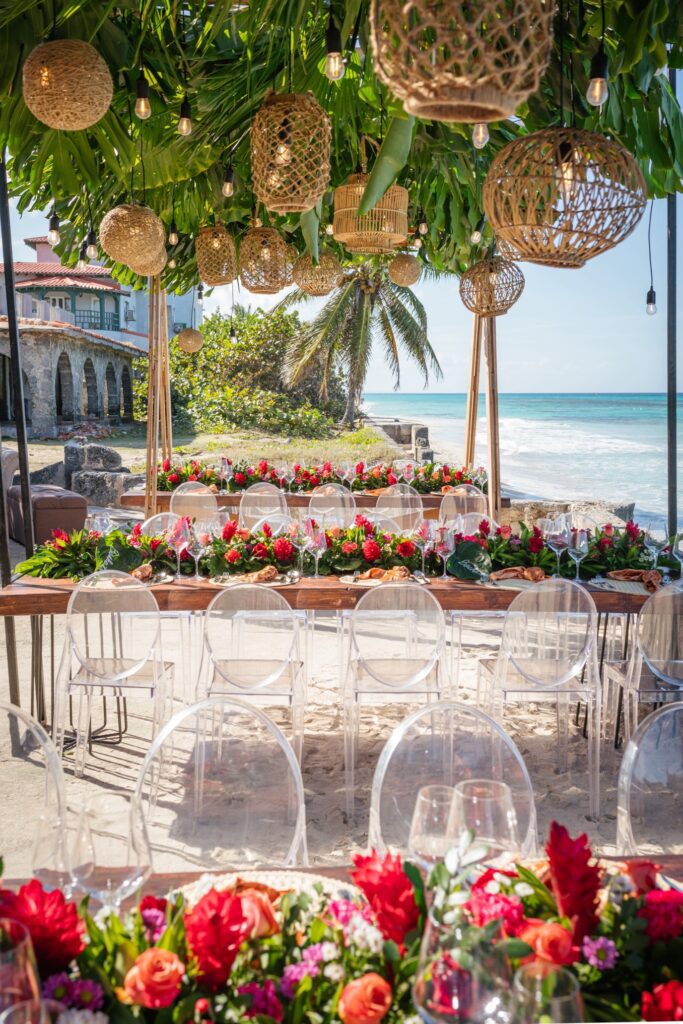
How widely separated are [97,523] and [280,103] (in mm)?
2332

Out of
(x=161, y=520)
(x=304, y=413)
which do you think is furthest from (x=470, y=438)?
(x=304, y=413)

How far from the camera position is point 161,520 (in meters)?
5.86

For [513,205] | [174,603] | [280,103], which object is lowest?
[174,603]

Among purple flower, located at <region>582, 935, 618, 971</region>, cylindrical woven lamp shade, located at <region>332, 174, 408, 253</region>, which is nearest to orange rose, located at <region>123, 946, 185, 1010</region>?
purple flower, located at <region>582, 935, 618, 971</region>

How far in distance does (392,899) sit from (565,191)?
Result: 6.69 ft

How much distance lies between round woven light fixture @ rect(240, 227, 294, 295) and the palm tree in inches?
489

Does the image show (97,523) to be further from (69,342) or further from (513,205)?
(69,342)

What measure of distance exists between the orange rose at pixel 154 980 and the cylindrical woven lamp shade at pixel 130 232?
13.4ft

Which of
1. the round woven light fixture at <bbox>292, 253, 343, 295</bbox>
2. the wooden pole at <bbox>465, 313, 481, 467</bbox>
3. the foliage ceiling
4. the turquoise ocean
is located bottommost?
the turquoise ocean

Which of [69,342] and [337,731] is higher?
[69,342]

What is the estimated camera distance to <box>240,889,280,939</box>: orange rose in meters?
1.31

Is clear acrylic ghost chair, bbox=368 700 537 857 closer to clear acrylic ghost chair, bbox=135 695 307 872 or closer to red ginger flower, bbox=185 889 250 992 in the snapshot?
clear acrylic ghost chair, bbox=135 695 307 872

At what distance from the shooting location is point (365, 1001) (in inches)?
45.0

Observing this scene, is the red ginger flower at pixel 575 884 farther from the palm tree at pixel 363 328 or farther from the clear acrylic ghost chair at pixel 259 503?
the palm tree at pixel 363 328
